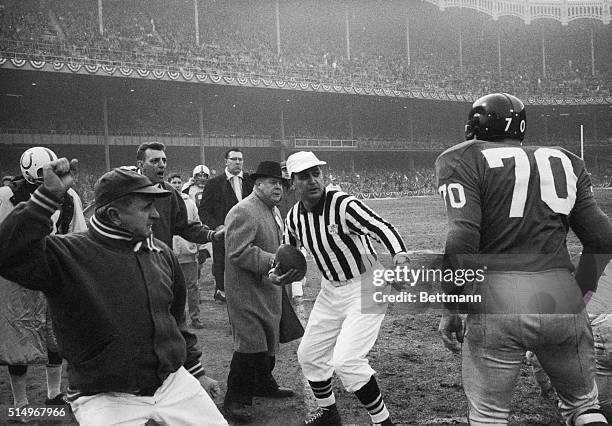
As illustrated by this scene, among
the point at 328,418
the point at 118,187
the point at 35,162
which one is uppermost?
the point at 35,162

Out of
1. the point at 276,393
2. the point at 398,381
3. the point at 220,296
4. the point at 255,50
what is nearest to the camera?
the point at 276,393

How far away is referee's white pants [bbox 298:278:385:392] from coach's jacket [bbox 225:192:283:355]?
45 centimetres

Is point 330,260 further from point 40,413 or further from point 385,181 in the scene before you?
point 385,181

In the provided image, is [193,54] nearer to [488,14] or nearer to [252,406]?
[488,14]

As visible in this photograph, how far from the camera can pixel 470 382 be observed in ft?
7.14

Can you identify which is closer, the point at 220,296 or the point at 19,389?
the point at 19,389

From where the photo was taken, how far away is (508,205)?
2189 mm

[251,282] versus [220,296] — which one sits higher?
[251,282]

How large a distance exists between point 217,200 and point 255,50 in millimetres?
28109

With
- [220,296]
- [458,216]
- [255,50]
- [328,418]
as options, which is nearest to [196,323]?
[220,296]

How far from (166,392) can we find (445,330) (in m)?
1.14

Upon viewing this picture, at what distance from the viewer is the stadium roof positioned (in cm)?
4031

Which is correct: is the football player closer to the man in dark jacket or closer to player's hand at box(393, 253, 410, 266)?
player's hand at box(393, 253, 410, 266)

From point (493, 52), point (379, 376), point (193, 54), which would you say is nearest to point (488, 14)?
point (493, 52)
